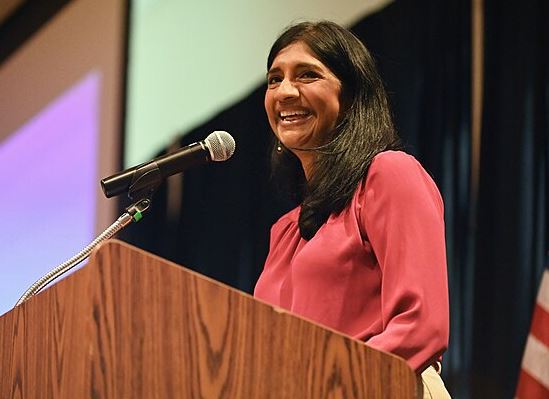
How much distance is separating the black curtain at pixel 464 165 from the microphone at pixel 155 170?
1654 millimetres

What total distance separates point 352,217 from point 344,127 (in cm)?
28

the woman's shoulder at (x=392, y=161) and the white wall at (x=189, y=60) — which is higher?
the white wall at (x=189, y=60)

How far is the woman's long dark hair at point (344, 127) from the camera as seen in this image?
1655 mm

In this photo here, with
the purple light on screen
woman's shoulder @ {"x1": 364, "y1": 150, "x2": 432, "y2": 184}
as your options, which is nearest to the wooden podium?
woman's shoulder @ {"x1": 364, "y1": 150, "x2": 432, "y2": 184}

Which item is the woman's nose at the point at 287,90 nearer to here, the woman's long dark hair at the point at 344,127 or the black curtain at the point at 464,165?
the woman's long dark hair at the point at 344,127

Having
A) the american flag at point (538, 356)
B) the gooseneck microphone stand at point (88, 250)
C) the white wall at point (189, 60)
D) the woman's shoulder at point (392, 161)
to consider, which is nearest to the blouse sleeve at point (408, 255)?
the woman's shoulder at point (392, 161)

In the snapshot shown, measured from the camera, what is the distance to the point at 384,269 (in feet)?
4.76

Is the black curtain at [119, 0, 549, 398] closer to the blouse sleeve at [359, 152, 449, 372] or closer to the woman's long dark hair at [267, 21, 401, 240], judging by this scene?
the woman's long dark hair at [267, 21, 401, 240]

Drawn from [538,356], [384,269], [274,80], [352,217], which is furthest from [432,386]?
[538,356]

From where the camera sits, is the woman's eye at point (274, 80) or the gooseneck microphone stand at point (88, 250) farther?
the woman's eye at point (274, 80)

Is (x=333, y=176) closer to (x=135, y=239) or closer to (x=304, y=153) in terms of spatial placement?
(x=304, y=153)

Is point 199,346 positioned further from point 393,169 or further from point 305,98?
point 305,98

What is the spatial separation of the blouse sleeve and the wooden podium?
0.69ft

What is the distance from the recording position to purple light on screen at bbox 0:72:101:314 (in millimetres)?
3582
